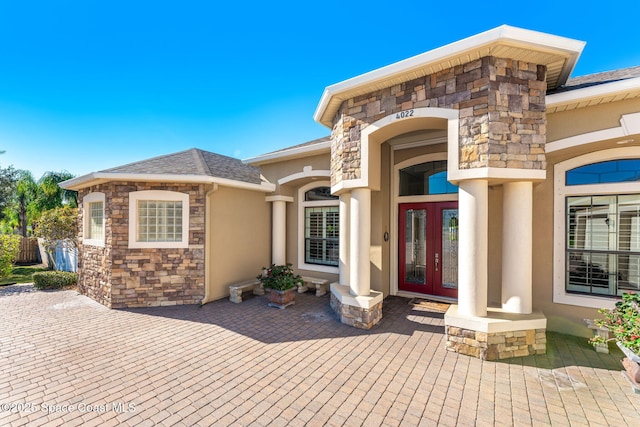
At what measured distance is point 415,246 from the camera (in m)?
7.39

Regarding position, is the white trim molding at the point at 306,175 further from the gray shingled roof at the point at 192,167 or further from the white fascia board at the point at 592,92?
the white fascia board at the point at 592,92

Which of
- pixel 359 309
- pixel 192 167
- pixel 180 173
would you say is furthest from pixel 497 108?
pixel 192 167

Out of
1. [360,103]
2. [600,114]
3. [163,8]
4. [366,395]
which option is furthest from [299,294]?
[163,8]

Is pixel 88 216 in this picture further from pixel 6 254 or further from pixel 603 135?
pixel 603 135

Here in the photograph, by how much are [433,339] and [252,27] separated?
9653 millimetres

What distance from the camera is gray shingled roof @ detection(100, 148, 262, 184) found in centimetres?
707

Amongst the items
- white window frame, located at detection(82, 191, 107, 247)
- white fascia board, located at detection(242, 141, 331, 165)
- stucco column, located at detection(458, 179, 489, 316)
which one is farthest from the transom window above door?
white window frame, located at detection(82, 191, 107, 247)

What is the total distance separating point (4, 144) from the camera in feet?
53.3

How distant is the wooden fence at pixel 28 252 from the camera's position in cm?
1488

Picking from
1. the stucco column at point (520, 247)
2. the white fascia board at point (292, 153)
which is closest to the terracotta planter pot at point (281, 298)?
the white fascia board at point (292, 153)

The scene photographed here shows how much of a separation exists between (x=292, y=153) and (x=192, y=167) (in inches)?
120

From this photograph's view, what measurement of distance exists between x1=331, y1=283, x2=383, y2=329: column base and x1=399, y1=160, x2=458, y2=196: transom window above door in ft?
11.0

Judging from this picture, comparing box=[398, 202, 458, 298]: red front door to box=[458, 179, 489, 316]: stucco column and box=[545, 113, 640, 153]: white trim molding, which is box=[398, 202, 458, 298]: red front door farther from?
box=[458, 179, 489, 316]: stucco column

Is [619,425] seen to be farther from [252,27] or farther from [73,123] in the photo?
[73,123]
